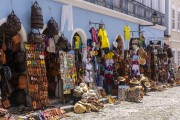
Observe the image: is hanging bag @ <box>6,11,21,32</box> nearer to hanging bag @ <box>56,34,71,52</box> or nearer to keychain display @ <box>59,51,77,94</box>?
hanging bag @ <box>56,34,71,52</box>

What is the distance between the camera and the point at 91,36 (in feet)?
52.5

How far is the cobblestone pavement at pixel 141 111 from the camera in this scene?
12.0m

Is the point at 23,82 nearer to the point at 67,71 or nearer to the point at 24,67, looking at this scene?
the point at 24,67

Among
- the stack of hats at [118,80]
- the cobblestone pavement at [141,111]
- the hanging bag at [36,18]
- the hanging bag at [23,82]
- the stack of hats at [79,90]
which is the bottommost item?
the cobblestone pavement at [141,111]

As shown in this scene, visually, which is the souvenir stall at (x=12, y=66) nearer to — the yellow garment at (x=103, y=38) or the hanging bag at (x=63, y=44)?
the hanging bag at (x=63, y=44)

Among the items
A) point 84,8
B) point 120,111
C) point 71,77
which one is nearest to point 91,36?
point 84,8

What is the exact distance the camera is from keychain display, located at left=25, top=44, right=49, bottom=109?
472 inches

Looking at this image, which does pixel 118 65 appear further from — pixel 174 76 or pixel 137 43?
pixel 174 76

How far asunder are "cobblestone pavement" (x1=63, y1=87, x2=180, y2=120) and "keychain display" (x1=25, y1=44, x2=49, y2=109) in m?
1.09

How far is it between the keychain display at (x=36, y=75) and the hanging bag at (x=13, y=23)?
3.00 ft

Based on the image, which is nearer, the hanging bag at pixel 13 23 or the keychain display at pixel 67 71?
the hanging bag at pixel 13 23

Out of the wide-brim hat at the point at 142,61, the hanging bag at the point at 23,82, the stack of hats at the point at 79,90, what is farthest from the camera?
the wide-brim hat at the point at 142,61

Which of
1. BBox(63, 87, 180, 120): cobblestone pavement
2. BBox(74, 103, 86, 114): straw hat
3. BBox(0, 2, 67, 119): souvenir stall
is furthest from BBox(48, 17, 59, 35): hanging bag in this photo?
BBox(63, 87, 180, 120): cobblestone pavement

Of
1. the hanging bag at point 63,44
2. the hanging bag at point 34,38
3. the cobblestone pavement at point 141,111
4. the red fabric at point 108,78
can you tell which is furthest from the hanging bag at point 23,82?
the red fabric at point 108,78
